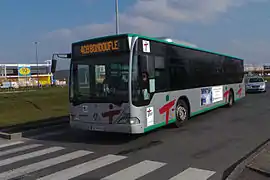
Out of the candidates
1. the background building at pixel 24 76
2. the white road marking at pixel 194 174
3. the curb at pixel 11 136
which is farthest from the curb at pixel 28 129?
the background building at pixel 24 76

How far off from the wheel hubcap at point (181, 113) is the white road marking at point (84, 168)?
13.4ft

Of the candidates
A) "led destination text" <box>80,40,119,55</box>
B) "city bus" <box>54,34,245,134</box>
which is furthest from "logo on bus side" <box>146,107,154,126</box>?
"led destination text" <box>80,40,119,55</box>

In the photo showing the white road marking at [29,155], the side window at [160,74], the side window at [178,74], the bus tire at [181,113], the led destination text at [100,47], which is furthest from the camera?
the bus tire at [181,113]

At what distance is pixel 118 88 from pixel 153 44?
1.88m

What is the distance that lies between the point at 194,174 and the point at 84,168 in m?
2.24

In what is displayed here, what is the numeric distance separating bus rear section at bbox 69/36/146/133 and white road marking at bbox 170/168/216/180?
2495mm

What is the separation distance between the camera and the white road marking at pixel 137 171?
18.0 feet

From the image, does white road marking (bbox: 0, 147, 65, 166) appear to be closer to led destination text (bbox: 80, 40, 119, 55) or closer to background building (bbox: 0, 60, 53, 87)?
led destination text (bbox: 80, 40, 119, 55)

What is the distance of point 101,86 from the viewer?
8.51 meters

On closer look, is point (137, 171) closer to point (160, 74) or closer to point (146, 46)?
point (146, 46)

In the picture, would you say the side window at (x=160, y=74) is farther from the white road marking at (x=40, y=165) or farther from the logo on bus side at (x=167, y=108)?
the white road marking at (x=40, y=165)

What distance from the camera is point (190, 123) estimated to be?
1177 cm

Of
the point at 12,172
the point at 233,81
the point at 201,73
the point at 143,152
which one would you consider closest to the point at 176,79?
the point at 201,73

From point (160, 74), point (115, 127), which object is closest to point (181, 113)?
point (160, 74)
